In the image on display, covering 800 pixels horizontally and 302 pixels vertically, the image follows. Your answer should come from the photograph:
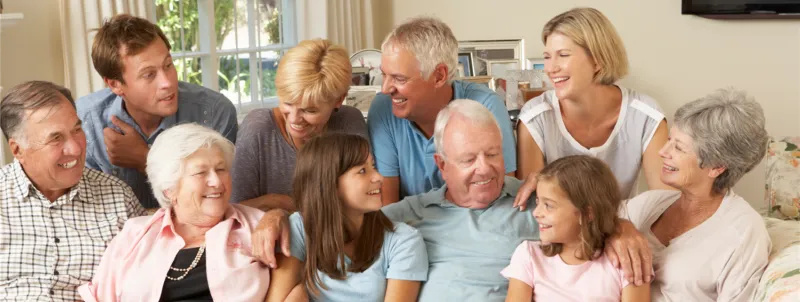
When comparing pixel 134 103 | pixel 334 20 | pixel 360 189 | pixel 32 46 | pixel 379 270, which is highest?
pixel 334 20

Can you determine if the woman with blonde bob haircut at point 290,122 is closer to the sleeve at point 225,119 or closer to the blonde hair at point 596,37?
the sleeve at point 225,119

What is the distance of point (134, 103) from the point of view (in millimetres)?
2832

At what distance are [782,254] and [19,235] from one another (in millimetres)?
2052

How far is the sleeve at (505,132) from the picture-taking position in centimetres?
272

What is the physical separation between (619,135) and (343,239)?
104 cm

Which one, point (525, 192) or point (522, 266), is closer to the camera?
point (522, 266)

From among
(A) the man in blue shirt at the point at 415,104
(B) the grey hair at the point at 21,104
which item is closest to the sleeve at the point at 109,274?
(B) the grey hair at the point at 21,104

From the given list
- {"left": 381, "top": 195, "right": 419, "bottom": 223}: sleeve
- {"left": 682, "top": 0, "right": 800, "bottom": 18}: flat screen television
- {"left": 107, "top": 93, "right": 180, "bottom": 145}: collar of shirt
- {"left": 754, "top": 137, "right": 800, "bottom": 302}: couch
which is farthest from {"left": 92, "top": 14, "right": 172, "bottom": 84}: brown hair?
{"left": 682, "top": 0, "right": 800, "bottom": 18}: flat screen television

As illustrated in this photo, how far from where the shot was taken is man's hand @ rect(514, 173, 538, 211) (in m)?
2.40

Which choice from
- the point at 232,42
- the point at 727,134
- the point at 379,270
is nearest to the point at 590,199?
the point at 727,134

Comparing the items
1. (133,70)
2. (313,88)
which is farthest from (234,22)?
(313,88)

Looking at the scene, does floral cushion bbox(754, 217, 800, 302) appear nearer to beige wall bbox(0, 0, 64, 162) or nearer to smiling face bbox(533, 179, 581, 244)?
smiling face bbox(533, 179, 581, 244)

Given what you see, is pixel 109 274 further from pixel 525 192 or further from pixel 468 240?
pixel 525 192

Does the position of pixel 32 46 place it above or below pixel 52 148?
above
